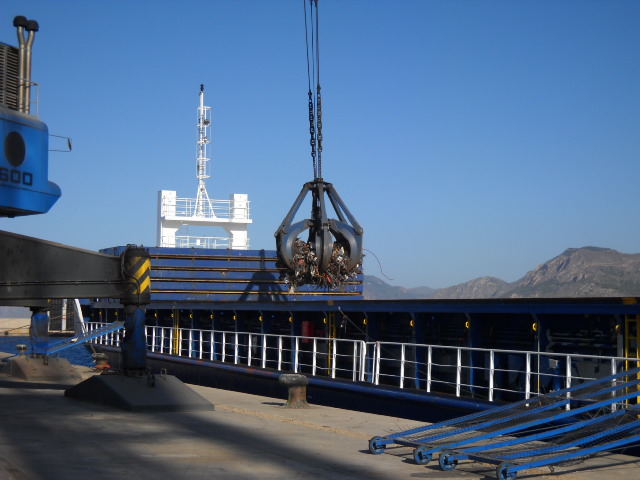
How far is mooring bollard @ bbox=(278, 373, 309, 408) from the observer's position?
1468 centimetres

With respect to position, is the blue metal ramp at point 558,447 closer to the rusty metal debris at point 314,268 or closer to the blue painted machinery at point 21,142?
the blue painted machinery at point 21,142

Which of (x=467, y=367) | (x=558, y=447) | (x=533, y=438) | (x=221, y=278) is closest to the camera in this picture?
(x=558, y=447)

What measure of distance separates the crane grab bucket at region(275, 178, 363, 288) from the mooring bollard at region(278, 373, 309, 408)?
28.9ft

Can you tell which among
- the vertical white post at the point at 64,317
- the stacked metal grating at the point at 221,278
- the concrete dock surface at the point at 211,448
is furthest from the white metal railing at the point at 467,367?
the vertical white post at the point at 64,317

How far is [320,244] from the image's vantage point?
23.6m

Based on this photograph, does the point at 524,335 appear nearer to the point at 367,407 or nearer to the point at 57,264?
the point at 367,407

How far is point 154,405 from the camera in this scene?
43.7 feet

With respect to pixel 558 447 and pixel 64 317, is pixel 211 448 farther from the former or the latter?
pixel 64 317

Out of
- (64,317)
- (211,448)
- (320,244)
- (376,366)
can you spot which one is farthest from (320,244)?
(64,317)

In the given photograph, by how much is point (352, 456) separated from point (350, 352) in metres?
8.90

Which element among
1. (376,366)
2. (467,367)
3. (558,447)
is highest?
(467,367)

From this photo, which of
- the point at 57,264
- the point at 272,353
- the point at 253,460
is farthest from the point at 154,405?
the point at 272,353

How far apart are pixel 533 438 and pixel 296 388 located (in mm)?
6961

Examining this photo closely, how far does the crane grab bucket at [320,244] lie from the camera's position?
23.5 meters
